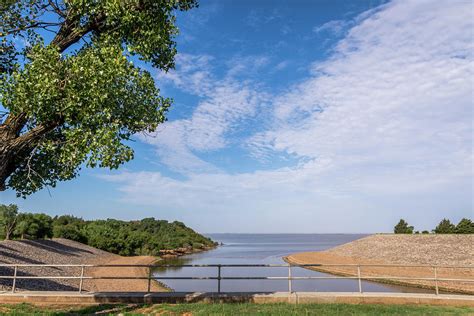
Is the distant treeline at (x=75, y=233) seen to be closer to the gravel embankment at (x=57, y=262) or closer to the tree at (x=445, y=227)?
the gravel embankment at (x=57, y=262)

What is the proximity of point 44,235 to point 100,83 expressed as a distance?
51448 millimetres

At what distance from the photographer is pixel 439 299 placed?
12.3 metres

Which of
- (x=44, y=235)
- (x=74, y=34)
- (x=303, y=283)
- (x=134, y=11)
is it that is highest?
(x=134, y=11)

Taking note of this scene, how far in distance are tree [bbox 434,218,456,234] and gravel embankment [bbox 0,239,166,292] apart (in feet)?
145

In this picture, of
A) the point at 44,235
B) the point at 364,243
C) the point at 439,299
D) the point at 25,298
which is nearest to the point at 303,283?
the point at 439,299

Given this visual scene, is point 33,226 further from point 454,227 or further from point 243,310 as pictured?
point 454,227

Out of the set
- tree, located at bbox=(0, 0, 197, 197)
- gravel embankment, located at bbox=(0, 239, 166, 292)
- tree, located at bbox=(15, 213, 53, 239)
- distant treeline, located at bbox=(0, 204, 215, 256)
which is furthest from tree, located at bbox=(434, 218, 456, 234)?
tree, located at bbox=(15, 213, 53, 239)

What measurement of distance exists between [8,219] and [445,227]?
61313 mm

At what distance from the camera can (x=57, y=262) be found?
119 ft

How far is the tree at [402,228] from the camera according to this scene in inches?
2509

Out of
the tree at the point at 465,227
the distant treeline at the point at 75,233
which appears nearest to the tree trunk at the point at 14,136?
the distant treeline at the point at 75,233

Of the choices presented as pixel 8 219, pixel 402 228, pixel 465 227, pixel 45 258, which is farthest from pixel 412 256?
pixel 8 219

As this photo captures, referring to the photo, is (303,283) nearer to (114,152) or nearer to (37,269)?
(37,269)

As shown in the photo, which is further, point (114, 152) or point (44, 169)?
point (44, 169)
